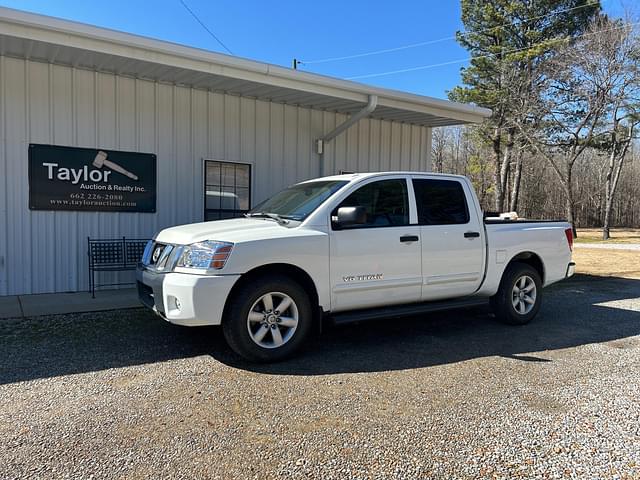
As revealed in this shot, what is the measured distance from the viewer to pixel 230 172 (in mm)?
9117

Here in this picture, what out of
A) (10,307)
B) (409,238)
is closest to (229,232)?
(409,238)

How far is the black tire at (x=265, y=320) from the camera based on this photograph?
4.32 m

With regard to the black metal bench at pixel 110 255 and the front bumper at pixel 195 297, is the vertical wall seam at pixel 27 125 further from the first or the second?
the front bumper at pixel 195 297

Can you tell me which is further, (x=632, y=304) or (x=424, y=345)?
(x=632, y=304)

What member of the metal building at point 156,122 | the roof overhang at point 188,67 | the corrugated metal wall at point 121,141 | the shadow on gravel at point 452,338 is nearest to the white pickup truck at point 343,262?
the shadow on gravel at point 452,338

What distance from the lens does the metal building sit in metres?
6.96

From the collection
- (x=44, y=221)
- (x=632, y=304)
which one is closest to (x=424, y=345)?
(x=632, y=304)

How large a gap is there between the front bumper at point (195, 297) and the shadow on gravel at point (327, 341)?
1.98 feet

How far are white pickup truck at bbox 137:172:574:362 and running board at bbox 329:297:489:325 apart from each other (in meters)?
0.02

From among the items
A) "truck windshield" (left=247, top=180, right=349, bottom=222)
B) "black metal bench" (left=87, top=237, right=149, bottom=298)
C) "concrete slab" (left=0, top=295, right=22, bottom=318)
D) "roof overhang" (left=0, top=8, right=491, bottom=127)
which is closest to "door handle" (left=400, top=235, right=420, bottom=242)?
"truck windshield" (left=247, top=180, right=349, bottom=222)

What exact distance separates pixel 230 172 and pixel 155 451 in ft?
22.2

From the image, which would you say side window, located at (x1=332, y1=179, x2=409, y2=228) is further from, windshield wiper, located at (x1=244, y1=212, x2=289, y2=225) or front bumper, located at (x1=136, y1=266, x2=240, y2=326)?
front bumper, located at (x1=136, y1=266, x2=240, y2=326)

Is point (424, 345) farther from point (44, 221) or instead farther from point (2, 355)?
point (44, 221)

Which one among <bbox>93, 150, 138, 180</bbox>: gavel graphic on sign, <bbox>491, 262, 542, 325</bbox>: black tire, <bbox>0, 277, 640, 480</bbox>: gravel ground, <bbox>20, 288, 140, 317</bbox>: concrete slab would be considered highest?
<bbox>93, 150, 138, 180</bbox>: gavel graphic on sign
